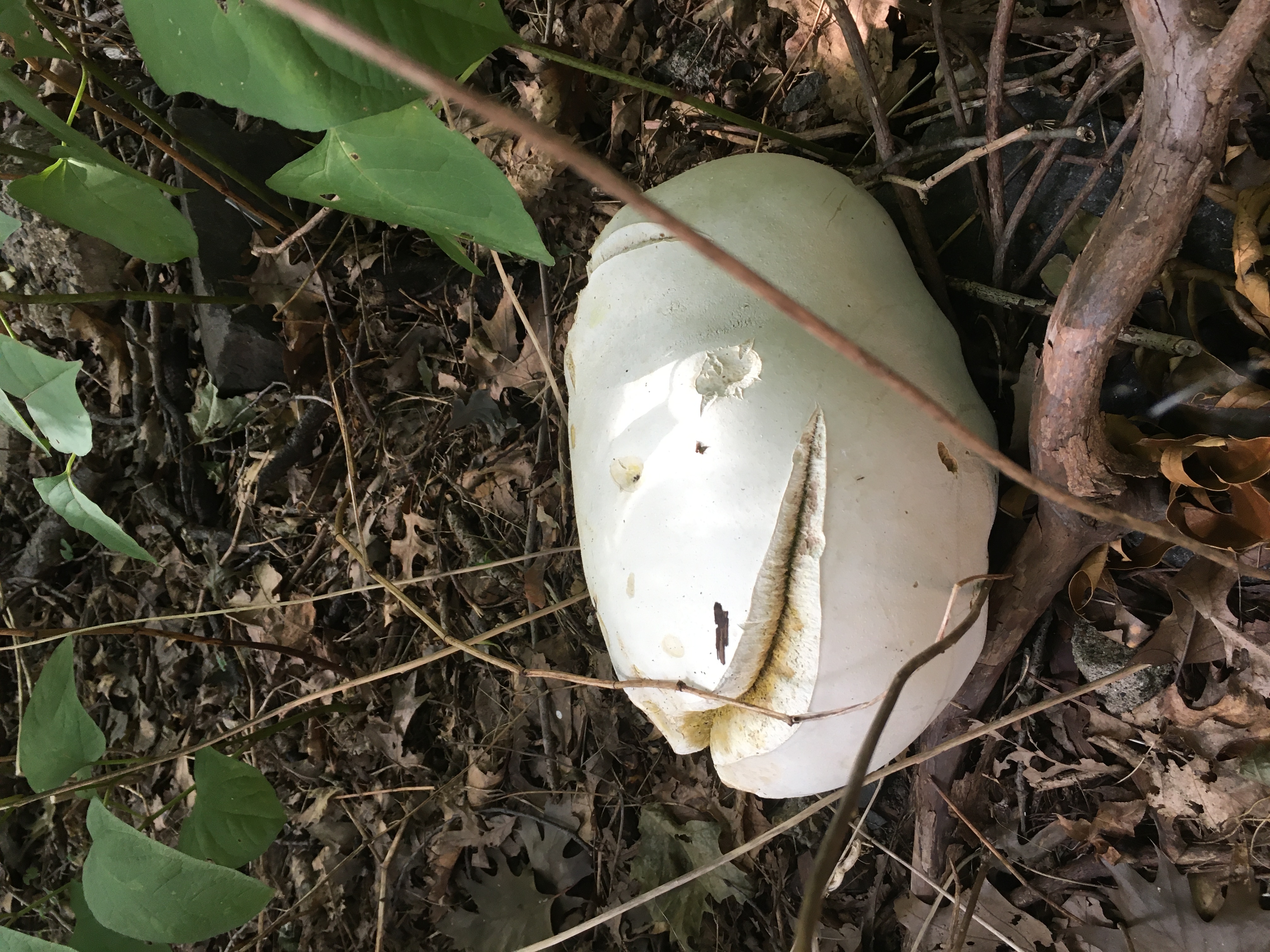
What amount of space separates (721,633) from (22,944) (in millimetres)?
1016

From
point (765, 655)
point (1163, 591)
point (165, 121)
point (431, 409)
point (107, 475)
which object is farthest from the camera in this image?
point (107, 475)

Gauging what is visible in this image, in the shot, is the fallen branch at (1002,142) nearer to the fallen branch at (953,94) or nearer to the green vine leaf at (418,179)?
the fallen branch at (953,94)

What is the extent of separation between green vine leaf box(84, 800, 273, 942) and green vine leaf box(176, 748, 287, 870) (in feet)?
0.53

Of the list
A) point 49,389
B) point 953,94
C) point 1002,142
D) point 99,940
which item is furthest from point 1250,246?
point 99,940

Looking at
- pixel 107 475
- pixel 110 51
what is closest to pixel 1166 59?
pixel 110 51

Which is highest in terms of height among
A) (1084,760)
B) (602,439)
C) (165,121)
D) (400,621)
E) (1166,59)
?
(1166,59)

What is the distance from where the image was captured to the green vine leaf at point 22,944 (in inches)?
39.4

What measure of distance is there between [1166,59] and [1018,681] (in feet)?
2.83

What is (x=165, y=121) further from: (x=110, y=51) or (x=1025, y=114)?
(x=1025, y=114)

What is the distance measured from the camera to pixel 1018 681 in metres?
1.21

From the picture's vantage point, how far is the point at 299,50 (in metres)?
0.63

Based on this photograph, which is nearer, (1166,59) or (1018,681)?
(1166,59)

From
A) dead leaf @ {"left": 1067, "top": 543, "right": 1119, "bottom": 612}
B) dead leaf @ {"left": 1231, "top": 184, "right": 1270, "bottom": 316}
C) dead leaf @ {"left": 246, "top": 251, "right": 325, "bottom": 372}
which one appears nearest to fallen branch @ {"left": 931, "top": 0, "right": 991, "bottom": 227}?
dead leaf @ {"left": 1231, "top": 184, "right": 1270, "bottom": 316}

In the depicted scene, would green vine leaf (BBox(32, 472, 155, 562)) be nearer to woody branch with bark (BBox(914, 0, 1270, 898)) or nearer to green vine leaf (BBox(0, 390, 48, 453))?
green vine leaf (BBox(0, 390, 48, 453))
